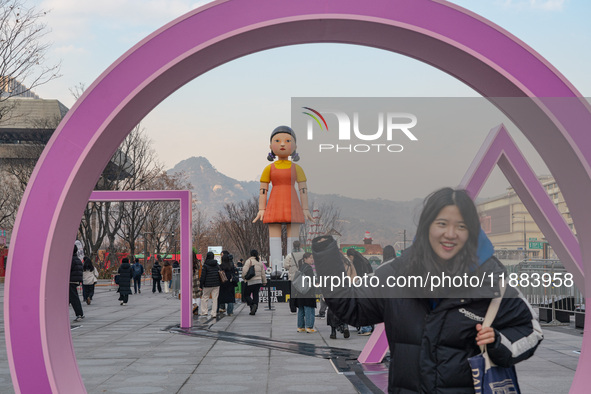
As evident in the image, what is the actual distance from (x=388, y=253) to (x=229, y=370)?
317 centimetres

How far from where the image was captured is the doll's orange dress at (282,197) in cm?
1862

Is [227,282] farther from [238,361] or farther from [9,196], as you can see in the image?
[9,196]

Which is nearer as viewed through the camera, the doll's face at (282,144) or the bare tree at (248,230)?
the doll's face at (282,144)

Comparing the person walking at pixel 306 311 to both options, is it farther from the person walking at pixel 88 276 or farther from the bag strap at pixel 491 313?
the bag strap at pixel 491 313

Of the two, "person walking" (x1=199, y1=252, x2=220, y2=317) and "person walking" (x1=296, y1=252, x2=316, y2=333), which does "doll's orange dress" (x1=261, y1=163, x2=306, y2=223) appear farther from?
"person walking" (x1=296, y1=252, x2=316, y2=333)

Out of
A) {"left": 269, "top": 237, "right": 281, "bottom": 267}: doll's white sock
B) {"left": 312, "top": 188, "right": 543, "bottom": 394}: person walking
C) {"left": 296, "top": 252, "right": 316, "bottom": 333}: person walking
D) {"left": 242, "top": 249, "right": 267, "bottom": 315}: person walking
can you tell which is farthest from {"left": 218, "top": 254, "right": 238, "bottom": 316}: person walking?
{"left": 312, "top": 188, "right": 543, "bottom": 394}: person walking

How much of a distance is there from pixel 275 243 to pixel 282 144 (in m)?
4.02

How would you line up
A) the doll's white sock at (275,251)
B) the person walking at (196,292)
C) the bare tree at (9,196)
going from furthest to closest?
the bare tree at (9,196) < the doll's white sock at (275,251) < the person walking at (196,292)

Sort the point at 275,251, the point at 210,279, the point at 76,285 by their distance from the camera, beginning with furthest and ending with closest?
the point at 275,251, the point at 210,279, the point at 76,285

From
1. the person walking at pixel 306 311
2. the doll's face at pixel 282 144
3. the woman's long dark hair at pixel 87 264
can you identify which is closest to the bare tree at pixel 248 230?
the woman's long dark hair at pixel 87 264

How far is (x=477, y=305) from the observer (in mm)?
3338

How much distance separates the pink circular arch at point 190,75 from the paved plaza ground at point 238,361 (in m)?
2.83

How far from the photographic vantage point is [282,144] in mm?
18656

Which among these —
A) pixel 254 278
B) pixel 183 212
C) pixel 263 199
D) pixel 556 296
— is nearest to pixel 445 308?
pixel 183 212
